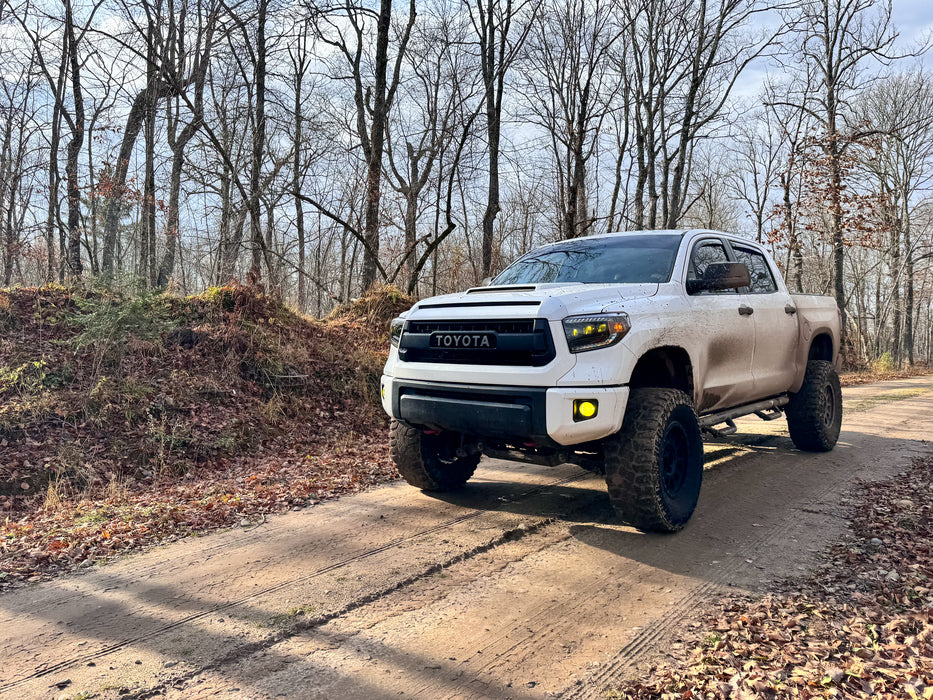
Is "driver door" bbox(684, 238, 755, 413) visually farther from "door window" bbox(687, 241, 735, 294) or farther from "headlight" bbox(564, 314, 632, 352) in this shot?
"headlight" bbox(564, 314, 632, 352)

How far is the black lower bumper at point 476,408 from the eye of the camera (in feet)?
12.2

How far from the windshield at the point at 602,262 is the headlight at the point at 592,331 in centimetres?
94

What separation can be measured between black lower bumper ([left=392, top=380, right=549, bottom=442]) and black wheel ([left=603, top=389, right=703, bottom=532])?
641 millimetres

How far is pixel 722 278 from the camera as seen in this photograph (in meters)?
4.73

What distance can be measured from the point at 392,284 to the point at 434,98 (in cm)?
1537

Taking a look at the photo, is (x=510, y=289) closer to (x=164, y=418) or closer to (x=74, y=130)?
(x=164, y=418)

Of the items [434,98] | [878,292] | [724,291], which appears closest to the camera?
[724,291]

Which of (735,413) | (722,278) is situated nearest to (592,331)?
(722,278)

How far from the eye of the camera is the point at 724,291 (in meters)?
5.27

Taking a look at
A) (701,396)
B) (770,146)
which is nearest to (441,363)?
(701,396)

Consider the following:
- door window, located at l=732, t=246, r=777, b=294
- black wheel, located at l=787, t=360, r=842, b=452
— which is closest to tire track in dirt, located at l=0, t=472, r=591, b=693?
door window, located at l=732, t=246, r=777, b=294

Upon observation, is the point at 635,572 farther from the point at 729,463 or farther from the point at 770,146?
the point at 770,146

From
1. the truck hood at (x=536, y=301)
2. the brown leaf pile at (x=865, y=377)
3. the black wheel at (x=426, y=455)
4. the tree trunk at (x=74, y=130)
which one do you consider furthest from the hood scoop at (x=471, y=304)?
the brown leaf pile at (x=865, y=377)

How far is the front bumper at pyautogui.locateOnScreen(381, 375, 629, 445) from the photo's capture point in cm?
366
